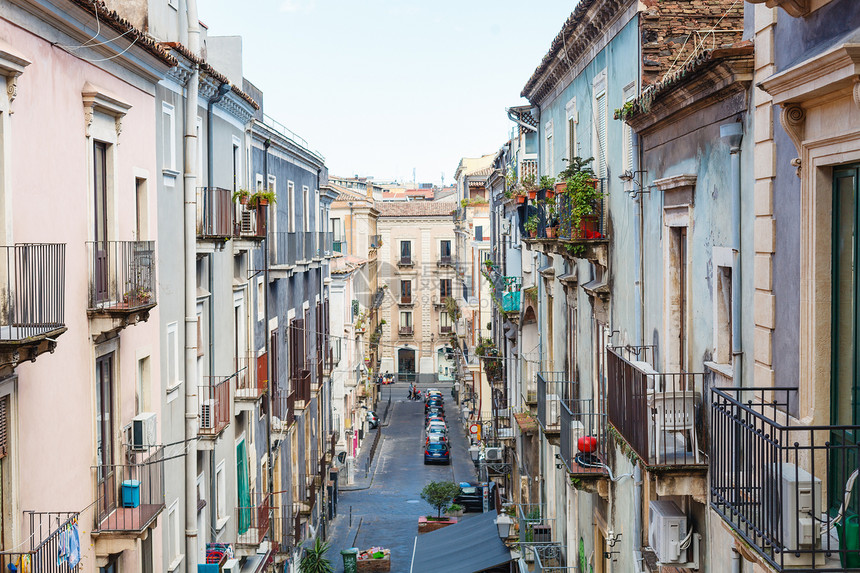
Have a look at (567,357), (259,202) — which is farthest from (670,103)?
(259,202)

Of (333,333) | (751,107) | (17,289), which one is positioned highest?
(751,107)

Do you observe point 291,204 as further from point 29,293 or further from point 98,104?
point 29,293

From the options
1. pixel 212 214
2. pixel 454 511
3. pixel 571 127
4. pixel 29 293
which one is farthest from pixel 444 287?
pixel 29 293

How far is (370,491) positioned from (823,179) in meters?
39.8

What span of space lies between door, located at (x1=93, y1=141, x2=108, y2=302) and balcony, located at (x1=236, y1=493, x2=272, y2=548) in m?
10.6

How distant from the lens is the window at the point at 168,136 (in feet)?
52.5

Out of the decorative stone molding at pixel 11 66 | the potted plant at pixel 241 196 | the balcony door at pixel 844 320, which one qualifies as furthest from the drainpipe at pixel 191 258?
the balcony door at pixel 844 320

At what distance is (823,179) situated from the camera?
704 cm

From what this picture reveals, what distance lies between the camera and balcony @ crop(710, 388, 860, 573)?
239 inches

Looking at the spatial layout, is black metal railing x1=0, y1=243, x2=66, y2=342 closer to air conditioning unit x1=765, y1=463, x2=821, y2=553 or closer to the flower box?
air conditioning unit x1=765, y1=463, x2=821, y2=553

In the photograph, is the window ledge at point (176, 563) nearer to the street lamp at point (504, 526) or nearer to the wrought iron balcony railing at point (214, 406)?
the wrought iron balcony railing at point (214, 406)

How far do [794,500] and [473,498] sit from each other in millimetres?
36629

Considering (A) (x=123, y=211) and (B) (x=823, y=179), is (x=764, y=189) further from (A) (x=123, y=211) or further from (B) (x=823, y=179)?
(A) (x=123, y=211)

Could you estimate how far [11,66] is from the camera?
932 cm
